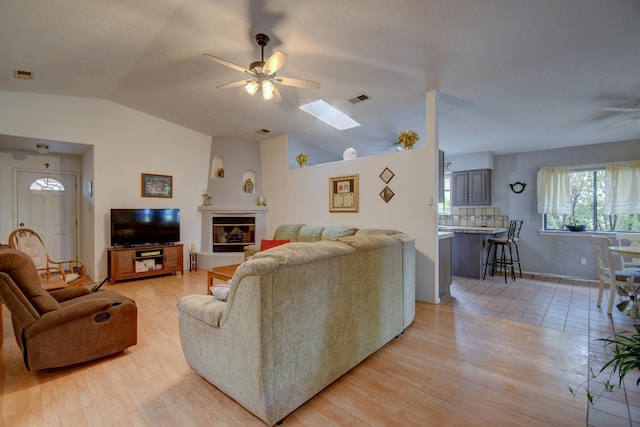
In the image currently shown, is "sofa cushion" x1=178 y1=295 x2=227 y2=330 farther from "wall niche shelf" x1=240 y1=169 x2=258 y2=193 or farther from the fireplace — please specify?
"wall niche shelf" x1=240 y1=169 x2=258 y2=193

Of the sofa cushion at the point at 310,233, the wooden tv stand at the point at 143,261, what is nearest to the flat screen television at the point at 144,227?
the wooden tv stand at the point at 143,261

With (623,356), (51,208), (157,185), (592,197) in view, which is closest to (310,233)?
(157,185)

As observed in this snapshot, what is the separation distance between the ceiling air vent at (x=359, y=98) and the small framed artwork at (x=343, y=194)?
1147 mm

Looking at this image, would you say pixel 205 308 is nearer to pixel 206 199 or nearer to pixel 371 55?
pixel 371 55

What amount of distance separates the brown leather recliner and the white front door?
4362 millimetres

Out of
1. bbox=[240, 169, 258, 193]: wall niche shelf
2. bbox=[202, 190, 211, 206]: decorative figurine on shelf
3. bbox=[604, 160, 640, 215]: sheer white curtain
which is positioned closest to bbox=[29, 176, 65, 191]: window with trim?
bbox=[202, 190, 211, 206]: decorative figurine on shelf

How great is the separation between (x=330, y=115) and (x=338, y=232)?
2204mm

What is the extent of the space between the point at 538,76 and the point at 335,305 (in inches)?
129

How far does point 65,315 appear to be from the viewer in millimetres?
2117

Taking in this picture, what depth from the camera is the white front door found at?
5.23 meters

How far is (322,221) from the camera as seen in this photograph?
5246 millimetres

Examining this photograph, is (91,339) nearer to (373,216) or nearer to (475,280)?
(373,216)

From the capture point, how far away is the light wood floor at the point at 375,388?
1683mm

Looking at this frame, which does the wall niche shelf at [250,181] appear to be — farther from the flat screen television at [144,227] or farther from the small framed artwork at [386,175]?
the small framed artwork at [386,175]
